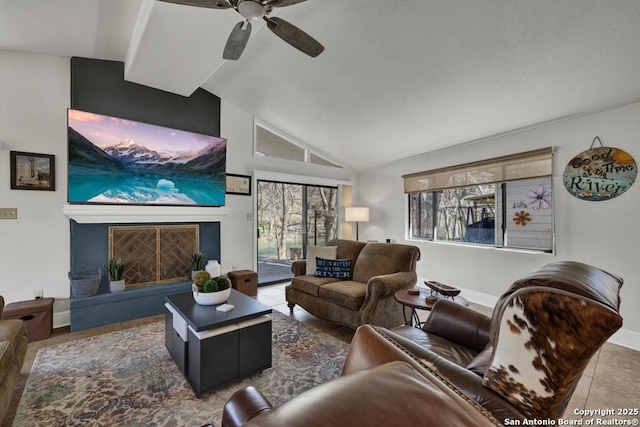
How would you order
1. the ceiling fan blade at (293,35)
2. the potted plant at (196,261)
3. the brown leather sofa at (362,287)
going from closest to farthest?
1. the ceiling fan blade at (293,35)
2. the brown leather sofa at (362,287)
3. the potted plant at (196,261)

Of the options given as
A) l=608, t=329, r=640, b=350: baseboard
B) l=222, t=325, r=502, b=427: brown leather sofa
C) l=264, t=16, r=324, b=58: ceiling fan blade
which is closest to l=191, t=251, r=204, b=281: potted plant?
l=264, t=16, r=324, b=58: ceiling fan blade

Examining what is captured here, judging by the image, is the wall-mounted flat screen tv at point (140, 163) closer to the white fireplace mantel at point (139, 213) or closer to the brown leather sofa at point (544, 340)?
the white fireplace mantel at point (139, 213)

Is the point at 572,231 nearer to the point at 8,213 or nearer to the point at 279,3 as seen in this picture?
the point at 279,3

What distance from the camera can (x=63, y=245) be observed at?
3111mm

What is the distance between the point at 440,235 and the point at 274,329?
3045 mm

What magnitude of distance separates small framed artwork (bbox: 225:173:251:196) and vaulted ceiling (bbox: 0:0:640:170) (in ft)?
4.16

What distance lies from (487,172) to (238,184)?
3.62 metres

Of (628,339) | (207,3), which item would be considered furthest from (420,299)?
(207,3)

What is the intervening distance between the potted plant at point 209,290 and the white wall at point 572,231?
3390 millimetres

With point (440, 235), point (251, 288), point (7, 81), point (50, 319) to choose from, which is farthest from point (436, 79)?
point (50, 319)

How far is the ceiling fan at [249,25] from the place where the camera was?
63.4 inches

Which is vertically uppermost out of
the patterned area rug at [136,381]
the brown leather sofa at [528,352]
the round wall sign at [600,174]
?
the round wall sign at [600,174]

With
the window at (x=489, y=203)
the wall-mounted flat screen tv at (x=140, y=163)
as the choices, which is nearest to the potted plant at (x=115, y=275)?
the wall-mounted flat screen tv at (x=140, y=163)

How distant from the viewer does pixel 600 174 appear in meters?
2.83
